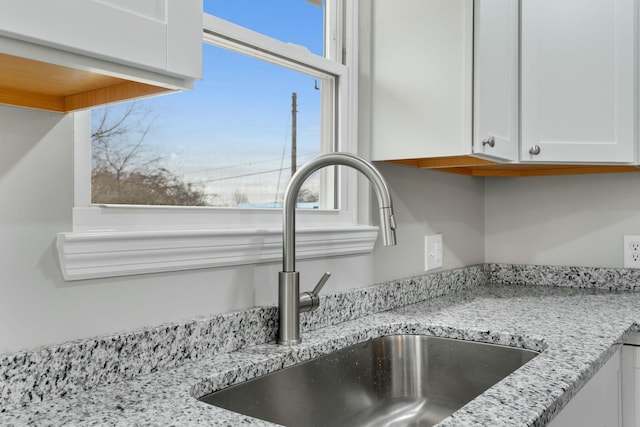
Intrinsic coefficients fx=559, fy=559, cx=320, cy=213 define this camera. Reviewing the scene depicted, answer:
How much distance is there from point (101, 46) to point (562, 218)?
6.47ft

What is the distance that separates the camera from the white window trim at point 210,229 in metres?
0.91

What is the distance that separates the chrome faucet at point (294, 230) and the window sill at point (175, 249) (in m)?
0.10

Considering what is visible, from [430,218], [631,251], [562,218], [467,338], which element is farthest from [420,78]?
[631,251]

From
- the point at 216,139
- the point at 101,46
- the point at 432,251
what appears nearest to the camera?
the point at 101,46

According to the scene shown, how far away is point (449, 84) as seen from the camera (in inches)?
56.8

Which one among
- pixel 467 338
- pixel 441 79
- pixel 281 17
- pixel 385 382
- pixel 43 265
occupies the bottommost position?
pixel 385 382

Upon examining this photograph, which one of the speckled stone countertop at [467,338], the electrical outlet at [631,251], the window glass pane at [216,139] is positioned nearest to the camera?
the speckled stone countertop at [467,338]

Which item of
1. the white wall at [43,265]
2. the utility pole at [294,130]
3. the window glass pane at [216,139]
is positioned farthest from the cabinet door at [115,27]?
the utility pole at [294,130]

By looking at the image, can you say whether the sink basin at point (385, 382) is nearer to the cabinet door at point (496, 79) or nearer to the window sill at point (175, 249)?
the window sill at point (175, 249)

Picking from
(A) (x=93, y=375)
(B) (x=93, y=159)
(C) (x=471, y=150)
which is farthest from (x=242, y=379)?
(C) (x=471, y=150)

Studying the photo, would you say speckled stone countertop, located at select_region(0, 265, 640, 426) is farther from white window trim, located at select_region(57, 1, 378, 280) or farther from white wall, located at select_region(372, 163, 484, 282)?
white window trim, located at select_region(57, 1, 378, 280)

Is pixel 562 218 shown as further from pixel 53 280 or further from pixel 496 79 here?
pixel 53 280

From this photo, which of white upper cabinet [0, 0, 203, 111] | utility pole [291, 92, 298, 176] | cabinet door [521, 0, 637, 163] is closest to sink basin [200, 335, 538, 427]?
utility pole [291, 92, 298, 176]

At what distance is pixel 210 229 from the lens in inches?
44.3
